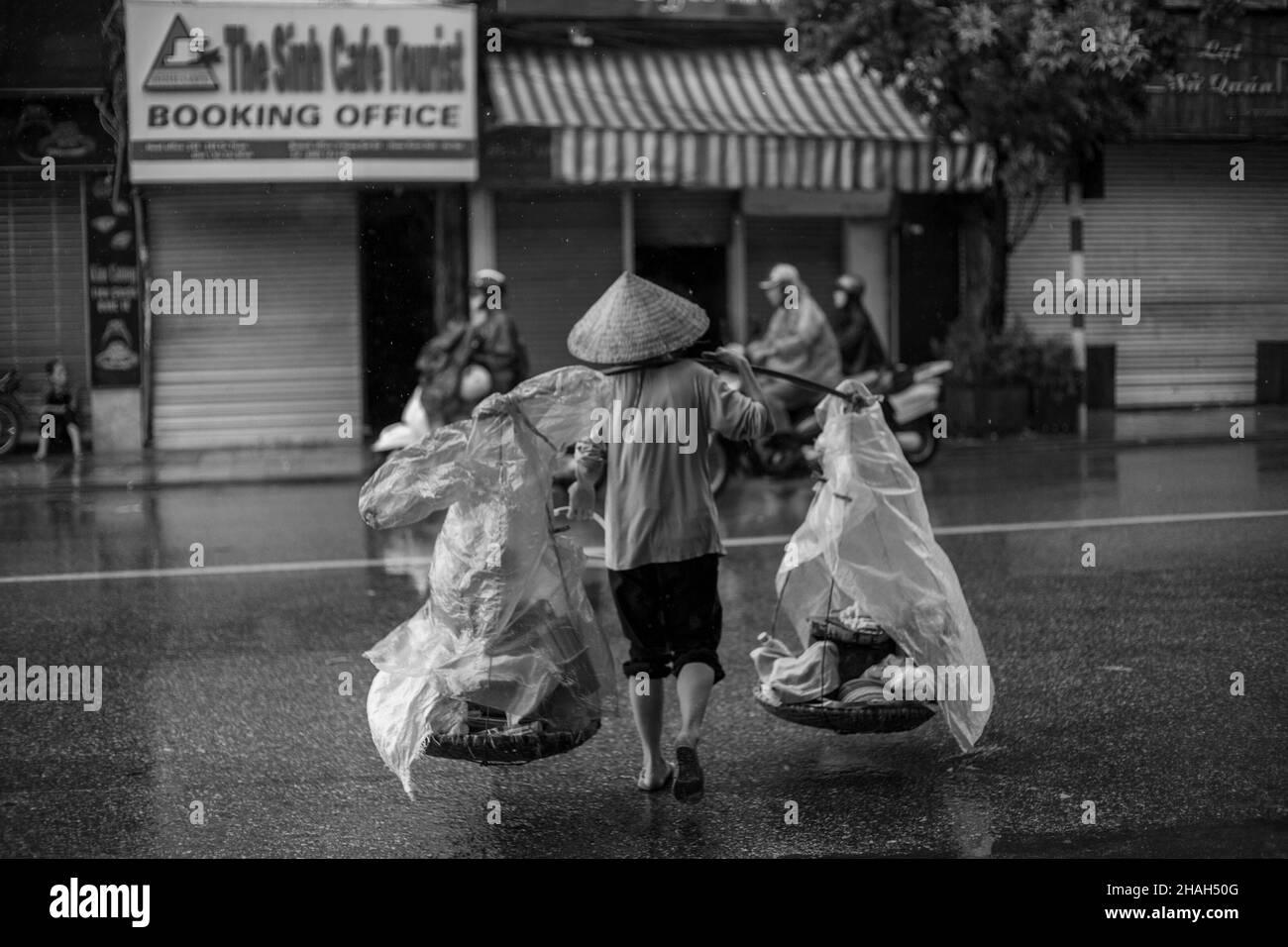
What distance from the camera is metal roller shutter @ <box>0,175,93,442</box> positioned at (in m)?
13.5

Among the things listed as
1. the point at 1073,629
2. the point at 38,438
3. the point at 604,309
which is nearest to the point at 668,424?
the point at 604,309

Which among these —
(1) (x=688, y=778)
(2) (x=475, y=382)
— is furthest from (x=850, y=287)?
(1) (x=688, y=778)

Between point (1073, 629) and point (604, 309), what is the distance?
3.13 meters

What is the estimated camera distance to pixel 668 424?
5.06m

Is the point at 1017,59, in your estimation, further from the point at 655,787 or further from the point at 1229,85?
the point at 655,787

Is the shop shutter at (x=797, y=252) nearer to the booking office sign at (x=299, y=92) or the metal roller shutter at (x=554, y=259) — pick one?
the metal roller shutter at (x=554, y=259)

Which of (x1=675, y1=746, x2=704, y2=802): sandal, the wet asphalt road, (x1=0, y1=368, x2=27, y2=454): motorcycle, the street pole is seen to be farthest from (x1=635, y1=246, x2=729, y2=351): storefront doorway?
(x1=675, y1=746, x2=704, y2=802): sandal

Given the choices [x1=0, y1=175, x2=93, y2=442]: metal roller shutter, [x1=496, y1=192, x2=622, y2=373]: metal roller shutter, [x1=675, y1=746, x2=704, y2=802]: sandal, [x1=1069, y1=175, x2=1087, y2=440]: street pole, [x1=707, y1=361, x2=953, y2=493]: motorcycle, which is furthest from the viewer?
[x1=496, y1=192, x2=622, y2=373]: metal roller shutter

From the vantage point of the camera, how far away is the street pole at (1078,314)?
50.1ft

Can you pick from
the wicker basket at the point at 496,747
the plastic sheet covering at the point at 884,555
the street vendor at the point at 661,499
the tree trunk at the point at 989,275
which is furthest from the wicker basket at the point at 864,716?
the tree trunk at the point at 989,275

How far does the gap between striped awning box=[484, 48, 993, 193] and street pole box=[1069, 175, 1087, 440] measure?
986mm

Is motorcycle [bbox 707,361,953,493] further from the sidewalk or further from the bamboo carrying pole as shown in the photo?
the bamboo carrying pole

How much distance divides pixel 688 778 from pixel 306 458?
1045cm
